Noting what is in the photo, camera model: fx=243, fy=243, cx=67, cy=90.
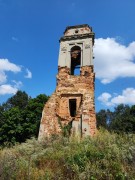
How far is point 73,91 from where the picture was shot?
1570cm

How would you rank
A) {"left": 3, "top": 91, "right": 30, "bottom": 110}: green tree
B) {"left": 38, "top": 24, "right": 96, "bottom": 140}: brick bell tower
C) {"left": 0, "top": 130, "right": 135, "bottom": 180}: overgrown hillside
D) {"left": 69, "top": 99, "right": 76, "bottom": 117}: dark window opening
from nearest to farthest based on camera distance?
1. {"left": 0, "top": 130, "right": 135, "bottom": 180}: overgrown hillside
2. {"left": 38, "top": 24, "right": 96, "bottom": 140}: brick bell tower
3. {"left": 69, "top": 99, "right": 76, "bottom": 117}: dark window opening
4. {"left": 3, "top": 91, "right": 30, "bottom": 110}: green tree

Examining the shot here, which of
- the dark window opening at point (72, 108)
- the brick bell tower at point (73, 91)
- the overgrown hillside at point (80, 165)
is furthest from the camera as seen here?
the dark window opening at point (72, 108)

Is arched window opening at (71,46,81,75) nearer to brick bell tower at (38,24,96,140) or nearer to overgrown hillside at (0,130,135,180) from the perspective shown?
brick bell tower at (38,24,96,140)

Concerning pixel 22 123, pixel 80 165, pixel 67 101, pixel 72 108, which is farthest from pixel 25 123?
pixel 80 165

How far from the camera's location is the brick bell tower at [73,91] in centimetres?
1435

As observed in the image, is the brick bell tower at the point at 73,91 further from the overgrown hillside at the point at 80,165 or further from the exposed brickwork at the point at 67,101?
the overgrown hillside at the point at 80,165

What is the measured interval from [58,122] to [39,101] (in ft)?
47.9

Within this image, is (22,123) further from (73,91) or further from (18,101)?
(18,101)

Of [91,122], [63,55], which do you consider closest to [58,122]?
[91,122]

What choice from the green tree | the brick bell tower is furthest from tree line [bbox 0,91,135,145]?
the green tree

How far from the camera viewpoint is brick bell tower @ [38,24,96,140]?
Answer: 14.4 meters

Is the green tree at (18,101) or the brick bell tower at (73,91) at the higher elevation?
the green tree at (18,101)

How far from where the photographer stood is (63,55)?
17312mm

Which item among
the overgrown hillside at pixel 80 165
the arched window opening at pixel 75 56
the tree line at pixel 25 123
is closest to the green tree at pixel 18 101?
the tree line at pixel 25 123
